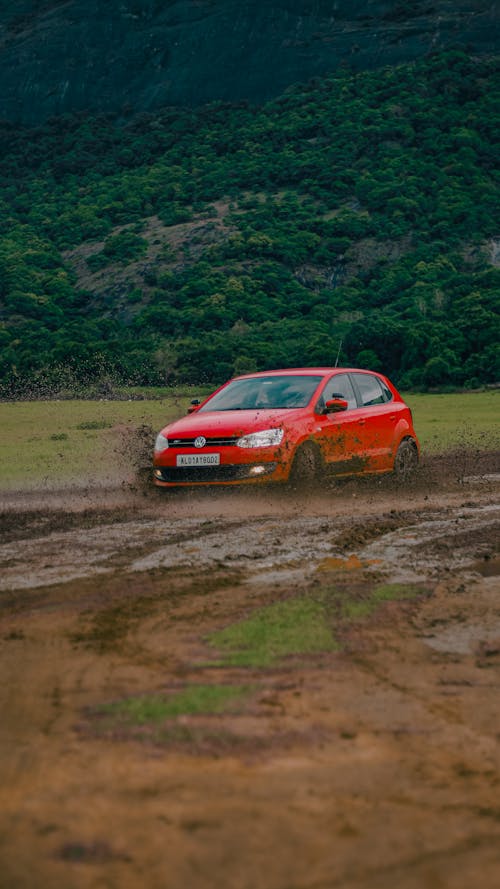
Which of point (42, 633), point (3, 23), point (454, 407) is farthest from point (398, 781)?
point (3, 23)

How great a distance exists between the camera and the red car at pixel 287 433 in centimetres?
1199

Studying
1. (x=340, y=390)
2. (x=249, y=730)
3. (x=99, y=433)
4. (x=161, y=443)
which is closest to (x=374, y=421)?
(x=340, y=390)

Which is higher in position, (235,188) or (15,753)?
(235,188)

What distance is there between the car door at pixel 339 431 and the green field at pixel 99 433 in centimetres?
361

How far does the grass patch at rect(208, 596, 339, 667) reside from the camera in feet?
17.3

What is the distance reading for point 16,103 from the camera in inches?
5827

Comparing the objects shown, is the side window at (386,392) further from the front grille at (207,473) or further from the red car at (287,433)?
the front grille at (207,473)

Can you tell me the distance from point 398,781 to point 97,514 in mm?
8076

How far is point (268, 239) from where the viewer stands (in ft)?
294

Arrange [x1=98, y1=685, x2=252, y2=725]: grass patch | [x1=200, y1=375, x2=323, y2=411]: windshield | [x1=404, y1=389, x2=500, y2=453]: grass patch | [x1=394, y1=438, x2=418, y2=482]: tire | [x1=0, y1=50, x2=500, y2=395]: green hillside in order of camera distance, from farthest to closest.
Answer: [x1=0, y1=50, x2=500, y2=395]: green hillside, [x1=404, y1=389, x2=500, y2=453]: grass patch, [x1=394, y1=438, x2=418, y2=482]: tire, [x1=200, y1=375, x2=323, y2=411]: windshield, [x1=98, y1=685, x2=252, y2=725]: grass patch

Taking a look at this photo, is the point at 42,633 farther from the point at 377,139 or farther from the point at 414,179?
the point at 377,139

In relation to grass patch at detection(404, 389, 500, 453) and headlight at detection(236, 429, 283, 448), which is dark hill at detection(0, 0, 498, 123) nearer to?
grass patch at detection(404, 389, 500, 453)

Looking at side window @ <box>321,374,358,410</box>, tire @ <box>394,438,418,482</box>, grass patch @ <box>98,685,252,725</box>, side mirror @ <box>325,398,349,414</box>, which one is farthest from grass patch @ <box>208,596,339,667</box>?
tire @ <box>394,438,418,482</box>

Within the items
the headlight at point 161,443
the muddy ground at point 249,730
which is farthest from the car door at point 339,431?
the muddy ground at point 249,730
